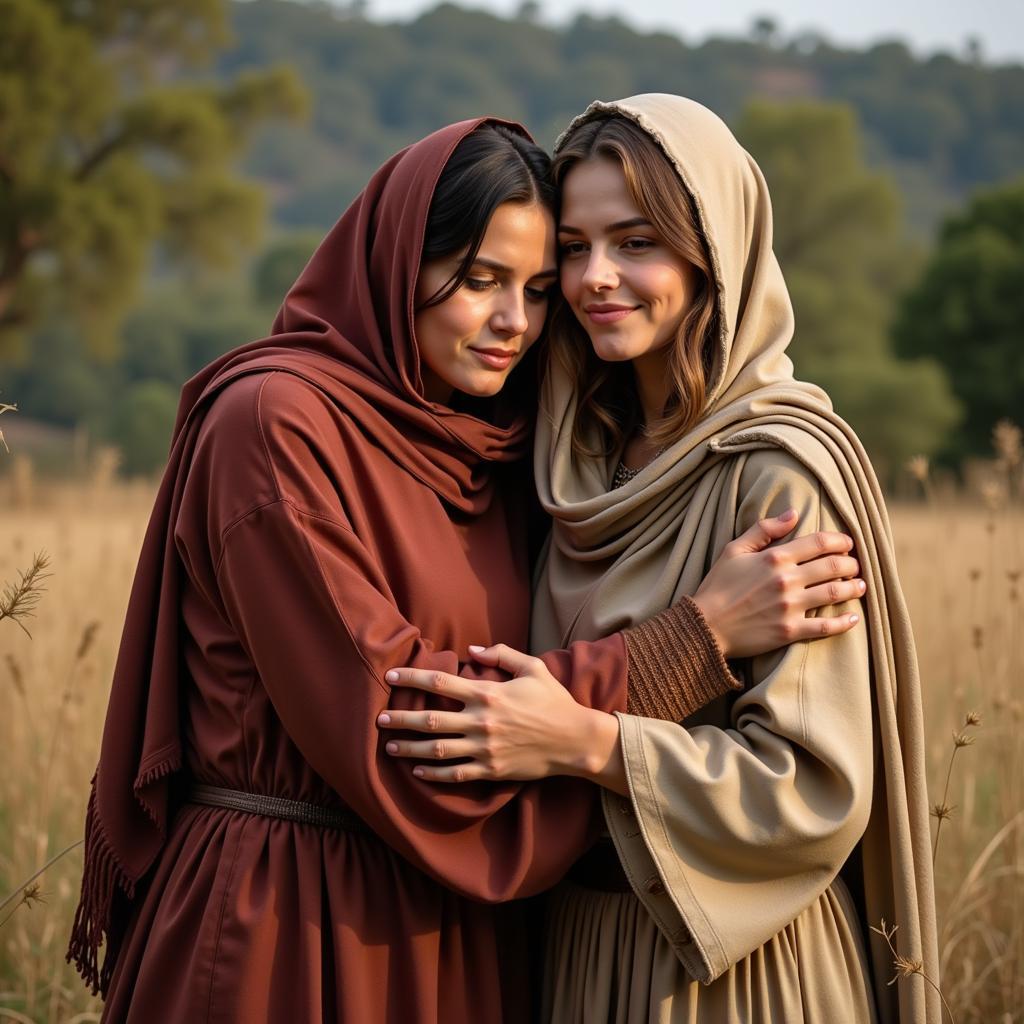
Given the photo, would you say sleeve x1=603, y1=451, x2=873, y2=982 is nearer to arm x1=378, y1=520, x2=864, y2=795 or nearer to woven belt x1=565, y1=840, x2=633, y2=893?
arm x1=378, y1=520, x2=864, y2=795

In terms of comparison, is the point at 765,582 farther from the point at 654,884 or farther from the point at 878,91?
the point at 878,91

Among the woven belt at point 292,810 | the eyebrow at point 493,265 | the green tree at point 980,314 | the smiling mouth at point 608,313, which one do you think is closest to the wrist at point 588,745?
the woven belt at point 292,810

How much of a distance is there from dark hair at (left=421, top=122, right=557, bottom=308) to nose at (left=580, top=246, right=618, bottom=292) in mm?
190

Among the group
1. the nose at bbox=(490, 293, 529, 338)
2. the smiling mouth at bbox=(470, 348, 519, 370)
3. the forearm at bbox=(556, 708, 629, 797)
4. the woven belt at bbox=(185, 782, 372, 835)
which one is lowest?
the woven belt at bbox=(185, 782, 372, 835)

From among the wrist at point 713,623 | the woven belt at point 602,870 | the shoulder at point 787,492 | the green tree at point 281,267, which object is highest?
the green tree at point 281,267

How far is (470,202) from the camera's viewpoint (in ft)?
8.19

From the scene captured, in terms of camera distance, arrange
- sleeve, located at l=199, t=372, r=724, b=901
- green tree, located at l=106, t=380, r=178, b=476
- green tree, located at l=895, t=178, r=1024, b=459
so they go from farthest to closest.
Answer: green tree, located at l=895, t=178, r=1024, b=459
green tree, located at l=106, t=380, r=178, b=476
sleeve, located at l=199, t=372, r=724, b=901

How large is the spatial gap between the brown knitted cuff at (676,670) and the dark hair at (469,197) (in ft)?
2.63

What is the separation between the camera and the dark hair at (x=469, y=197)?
2496 millimetres

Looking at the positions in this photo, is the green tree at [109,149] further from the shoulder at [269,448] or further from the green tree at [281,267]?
the shoulder at [269,448]

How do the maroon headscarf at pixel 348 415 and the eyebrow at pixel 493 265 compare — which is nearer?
the maroon headscarf at pixel 348 415

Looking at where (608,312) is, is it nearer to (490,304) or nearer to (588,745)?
(490,304)

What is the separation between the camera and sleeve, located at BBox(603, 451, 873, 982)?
2.16 metres

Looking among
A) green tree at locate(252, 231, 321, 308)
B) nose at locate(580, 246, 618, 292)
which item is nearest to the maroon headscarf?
nose at locate(580, 246, 618, 292)
